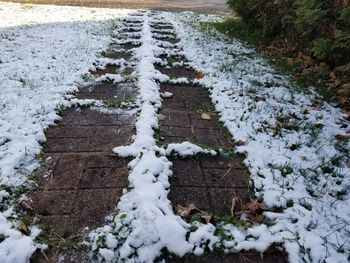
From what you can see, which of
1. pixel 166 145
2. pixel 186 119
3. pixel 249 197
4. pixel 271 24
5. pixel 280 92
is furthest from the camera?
pixel 271 24

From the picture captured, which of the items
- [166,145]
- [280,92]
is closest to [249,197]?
[166,145]

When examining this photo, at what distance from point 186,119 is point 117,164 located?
4.12 ft

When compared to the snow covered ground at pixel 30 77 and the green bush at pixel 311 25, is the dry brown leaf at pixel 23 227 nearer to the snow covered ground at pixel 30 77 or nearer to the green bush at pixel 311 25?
the snow covered ground at pixel 30 77

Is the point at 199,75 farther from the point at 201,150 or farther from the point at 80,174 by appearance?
the point at 80,174

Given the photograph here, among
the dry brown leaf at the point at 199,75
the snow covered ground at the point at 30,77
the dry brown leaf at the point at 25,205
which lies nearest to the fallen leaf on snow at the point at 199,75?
the dry brown leaf at the point at 199,75

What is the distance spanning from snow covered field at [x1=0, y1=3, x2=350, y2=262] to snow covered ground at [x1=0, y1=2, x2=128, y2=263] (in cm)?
1

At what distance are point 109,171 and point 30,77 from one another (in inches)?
107

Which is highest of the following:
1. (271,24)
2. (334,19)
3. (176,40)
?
(334,19)

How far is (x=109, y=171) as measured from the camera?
9.86 feet

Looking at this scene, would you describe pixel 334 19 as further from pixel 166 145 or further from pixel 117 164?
pixel 117 164

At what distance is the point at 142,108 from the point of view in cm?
411

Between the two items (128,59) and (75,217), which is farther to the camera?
(128,59)

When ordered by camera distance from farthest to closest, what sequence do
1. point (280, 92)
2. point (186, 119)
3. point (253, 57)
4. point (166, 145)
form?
point (253, 57) → point (280, 92) → point (186, 119) → point (166, 145)

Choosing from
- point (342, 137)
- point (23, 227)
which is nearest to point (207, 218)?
point (23, 227)
